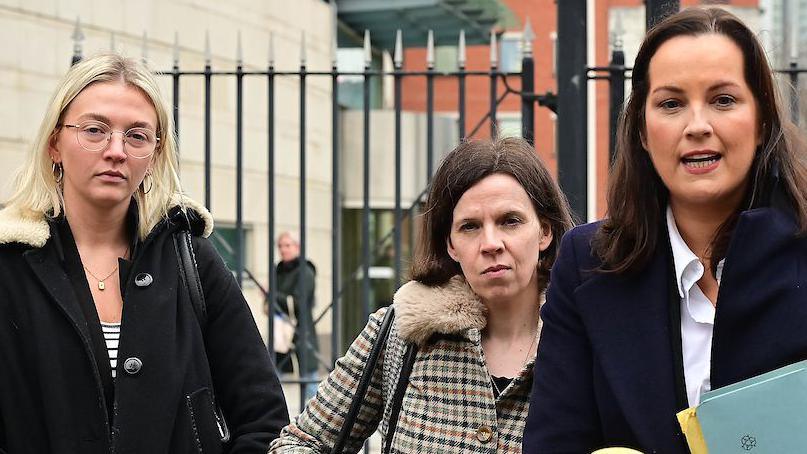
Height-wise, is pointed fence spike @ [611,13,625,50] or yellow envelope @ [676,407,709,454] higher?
pointed fence spike @ [611,13,625,50]

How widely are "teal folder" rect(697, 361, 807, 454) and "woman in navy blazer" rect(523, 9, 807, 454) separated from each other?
4.5 inches

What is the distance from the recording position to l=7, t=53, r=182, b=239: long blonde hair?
274 centimetres

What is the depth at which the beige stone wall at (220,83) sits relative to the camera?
33.3 ft

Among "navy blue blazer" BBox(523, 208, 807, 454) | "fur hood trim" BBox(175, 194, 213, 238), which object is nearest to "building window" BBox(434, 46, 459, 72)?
"fur hood trim" BBox(175, 194, 213, 238)

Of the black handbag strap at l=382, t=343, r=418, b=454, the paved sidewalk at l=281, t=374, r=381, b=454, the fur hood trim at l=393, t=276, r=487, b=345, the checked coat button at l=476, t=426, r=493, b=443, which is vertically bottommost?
the paved sidewalk at l=281, t=374, r=381, b=454

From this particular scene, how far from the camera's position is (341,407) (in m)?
2.59

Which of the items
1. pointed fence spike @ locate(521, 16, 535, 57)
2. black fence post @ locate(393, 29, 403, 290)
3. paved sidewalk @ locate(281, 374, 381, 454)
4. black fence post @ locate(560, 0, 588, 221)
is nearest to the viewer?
black fence post @ locate(560, 0, 588, 221)

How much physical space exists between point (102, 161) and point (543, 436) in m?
1.30

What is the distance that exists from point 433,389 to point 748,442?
0.96 m

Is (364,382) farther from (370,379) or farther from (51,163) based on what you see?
(51,163)

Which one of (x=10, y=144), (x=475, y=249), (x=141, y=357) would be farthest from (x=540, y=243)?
(x=10, y=144)

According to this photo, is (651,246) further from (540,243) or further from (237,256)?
(237,256)

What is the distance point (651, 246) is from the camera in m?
1.88

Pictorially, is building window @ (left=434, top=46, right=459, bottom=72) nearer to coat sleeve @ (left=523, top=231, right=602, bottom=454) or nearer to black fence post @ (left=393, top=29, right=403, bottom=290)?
black fence post @ (left=393, top=29, right=403, bottom=290)
